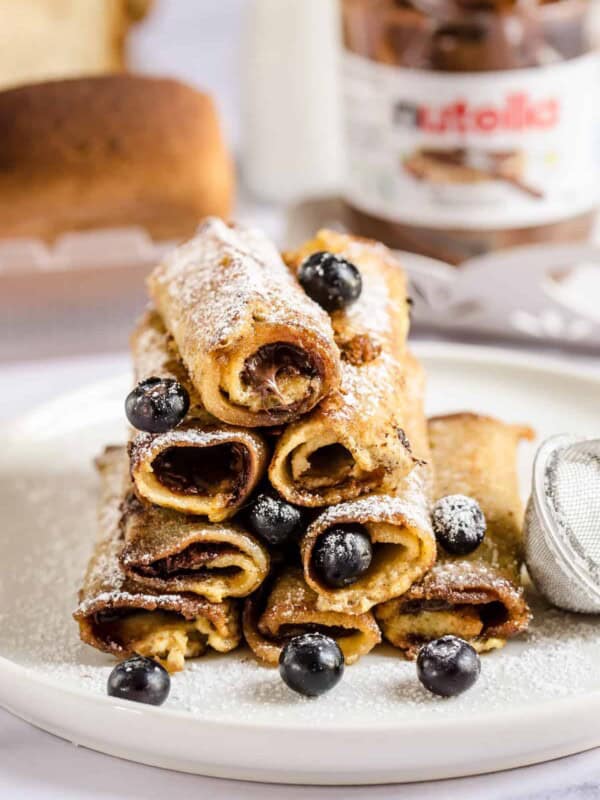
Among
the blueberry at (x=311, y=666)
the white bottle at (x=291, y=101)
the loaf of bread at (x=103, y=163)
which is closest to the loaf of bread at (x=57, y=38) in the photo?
the white bottle at (x=291, y=101)

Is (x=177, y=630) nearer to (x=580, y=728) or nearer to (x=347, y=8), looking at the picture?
(x=580, y=728)

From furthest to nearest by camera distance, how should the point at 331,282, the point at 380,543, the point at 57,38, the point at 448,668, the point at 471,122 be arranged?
the point at 57,38 → the point at 471,122 → the point at 331,282 → the point at 380,543 → the point at 448,668

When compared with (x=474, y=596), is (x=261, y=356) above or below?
above

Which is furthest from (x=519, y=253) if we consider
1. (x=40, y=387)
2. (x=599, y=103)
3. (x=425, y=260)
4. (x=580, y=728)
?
(x=580, y=728)

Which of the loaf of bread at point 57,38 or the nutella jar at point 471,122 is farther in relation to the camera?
the loaf of bread at point 57,38

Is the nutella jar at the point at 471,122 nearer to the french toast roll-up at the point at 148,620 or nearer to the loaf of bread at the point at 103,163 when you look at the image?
the loaf of bread at the point at 103,163

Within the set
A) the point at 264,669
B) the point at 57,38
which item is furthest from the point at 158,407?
the point at 57,38

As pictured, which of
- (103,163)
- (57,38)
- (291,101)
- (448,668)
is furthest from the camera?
(57,38)

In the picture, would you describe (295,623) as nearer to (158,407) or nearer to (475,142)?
(158,407)

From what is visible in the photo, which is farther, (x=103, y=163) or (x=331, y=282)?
(x=103, y=163)
